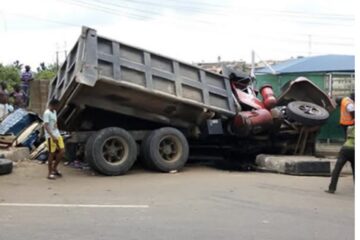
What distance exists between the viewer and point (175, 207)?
8453 millimetres

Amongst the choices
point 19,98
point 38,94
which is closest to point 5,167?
point 38,94

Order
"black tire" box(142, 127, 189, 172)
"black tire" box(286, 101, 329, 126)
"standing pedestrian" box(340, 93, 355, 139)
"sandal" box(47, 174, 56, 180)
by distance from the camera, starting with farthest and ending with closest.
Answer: "black tire" box(286, 101, 329, 126)
"black tire" box(142, 127, 189, 172)
"standing pedestrian" box(340, 93, 355, 139)
"sandal" box(47, 174, 56, 180)

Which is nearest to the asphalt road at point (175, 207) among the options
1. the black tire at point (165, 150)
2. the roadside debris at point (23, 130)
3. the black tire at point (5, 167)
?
the black tire at point (5, 167)

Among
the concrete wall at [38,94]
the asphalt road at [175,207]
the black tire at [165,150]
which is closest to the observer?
the asphalt road at [175,207]

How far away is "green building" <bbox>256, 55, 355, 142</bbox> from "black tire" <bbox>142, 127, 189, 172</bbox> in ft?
16.9

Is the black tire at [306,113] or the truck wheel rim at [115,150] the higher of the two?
the black tire at [306,113]

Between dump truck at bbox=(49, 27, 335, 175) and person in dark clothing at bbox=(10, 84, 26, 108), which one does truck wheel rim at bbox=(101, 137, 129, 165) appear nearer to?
dump truck at bbox=(49, 27, 335, 175)

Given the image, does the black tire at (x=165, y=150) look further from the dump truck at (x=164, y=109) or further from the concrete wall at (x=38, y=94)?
the concrete wall at (x=38, y=94)

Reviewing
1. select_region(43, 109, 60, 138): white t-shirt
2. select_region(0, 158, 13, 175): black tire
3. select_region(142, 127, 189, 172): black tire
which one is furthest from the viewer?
select_region(142, 127, 189, 172): black tire

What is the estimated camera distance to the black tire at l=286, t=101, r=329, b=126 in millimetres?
13180

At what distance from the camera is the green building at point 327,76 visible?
16781 mm

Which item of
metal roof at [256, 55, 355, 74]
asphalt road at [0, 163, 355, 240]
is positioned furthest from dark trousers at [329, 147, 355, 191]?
metal roof at [256, 55, 355, 74]

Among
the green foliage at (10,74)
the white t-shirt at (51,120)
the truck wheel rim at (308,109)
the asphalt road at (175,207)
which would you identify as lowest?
the asphalt road at (175,207)

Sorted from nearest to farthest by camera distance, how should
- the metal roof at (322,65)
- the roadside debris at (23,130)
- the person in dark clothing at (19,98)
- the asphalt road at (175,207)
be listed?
the asphalt road at (175,207), the roadside debris at (23,130), the person in dark clothing at (19,98), the metal roof at (322,65)
